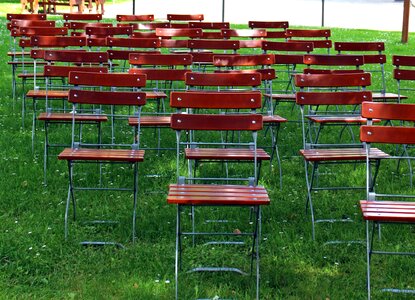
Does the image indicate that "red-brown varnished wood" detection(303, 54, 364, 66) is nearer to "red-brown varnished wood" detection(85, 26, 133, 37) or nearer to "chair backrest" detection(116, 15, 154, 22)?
"red-brown varnished wood" detection(85, 26, 133, 37)

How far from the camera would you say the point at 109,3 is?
40.4 metres

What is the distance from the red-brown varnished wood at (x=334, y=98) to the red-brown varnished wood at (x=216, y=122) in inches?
49.7

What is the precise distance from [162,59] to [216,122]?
3138 mm

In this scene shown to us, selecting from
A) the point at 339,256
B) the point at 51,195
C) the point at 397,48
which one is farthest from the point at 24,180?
the point at 397,48

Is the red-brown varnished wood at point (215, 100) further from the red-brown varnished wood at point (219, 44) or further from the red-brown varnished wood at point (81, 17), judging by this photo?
the red-brown varnished wood at point (81, 17)

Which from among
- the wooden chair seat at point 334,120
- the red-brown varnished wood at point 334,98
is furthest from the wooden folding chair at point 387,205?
the wooden chair seat at point 334,120

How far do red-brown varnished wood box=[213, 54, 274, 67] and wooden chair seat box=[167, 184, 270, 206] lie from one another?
3.39 metres

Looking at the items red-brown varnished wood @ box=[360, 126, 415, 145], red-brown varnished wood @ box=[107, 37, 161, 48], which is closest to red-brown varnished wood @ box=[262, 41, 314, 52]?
red-brown varnished wood @ box=[107, 37, 161, 48]

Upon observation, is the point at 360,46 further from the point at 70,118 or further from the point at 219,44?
the point at 70,118

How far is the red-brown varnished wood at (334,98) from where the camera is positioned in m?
7.48

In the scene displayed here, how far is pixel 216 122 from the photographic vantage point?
634 cm

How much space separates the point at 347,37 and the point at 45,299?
1699cm

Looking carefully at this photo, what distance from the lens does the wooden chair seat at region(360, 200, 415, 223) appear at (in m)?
5.23

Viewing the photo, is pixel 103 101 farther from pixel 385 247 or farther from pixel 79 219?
pixel 385 247
